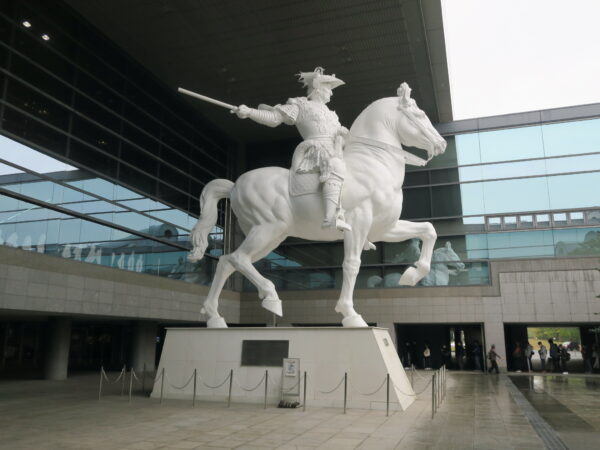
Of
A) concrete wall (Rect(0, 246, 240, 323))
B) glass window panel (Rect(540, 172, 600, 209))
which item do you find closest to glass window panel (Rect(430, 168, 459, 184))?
glass window panel (Rect(540, 172, 600, 209))

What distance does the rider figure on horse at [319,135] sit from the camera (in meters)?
9.33

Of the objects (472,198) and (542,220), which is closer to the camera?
(542,220)

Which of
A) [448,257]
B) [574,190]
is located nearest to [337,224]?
[448,257]

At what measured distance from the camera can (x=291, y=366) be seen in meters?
9.38

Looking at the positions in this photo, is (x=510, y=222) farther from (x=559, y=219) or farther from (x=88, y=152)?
(x=88, y=152)

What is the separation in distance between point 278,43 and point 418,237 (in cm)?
1124

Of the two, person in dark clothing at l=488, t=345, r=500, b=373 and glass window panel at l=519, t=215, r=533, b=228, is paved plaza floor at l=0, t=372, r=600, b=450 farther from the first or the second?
glass window panel at l=519, t=215, r=533, b=228

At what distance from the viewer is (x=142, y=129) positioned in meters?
20.4

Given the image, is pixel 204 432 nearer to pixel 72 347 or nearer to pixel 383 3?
pixel 383 3

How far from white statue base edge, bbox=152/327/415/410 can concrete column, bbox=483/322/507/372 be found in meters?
12.8

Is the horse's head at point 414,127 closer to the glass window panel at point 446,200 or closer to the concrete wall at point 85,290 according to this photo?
the concrete wall at point 85,290

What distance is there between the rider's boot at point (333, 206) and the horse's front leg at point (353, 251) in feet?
1.01

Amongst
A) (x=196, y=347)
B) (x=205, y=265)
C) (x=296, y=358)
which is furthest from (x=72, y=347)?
(x=296, y=358)

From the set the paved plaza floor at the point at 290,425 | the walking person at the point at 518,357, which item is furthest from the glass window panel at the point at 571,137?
the paved plaza floor at the point at 290,425
